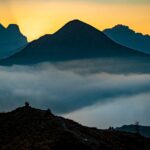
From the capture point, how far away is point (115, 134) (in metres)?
64.0

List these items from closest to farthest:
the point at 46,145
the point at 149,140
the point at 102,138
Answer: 1. the point at 46,145
2. the point at 102,138
3. the point at 149,140

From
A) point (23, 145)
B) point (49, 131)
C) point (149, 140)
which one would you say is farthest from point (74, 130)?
point (149, 140)

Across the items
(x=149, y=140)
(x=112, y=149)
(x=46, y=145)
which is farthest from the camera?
(x=149, y=140)

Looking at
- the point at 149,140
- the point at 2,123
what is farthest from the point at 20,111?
the point at 149,140

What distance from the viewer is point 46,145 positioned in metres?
50.9

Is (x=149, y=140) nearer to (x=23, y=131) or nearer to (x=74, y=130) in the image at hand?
(x=74, y=130)

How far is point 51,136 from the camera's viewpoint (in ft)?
175

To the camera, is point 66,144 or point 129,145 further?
point 129,145

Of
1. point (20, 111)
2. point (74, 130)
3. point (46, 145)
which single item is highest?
point (20, 111)

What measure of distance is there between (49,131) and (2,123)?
887cm

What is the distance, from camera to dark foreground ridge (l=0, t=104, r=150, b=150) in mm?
51312

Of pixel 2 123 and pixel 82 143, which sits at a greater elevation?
pixel 2 123

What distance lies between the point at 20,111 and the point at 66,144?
15259 millimetres

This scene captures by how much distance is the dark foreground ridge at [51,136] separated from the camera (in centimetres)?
5131
